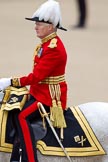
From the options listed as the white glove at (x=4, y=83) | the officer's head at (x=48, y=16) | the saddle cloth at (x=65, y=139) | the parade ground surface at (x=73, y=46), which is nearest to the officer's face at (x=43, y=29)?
the officer's head at (x=48, y=16)

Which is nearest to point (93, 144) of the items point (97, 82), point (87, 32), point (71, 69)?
point (97, 82)

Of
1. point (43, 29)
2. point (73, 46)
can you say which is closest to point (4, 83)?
point (43, 29)

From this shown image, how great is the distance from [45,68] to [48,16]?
30 centimetres

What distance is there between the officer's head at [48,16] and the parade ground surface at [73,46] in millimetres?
3438

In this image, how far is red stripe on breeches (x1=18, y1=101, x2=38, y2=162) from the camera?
12.7 feet

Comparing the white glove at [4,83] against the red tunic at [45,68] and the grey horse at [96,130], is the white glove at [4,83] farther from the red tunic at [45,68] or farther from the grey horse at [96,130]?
the grey horse at [96,130]

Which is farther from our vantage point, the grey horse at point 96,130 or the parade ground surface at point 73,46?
the parade ground surface at point 73,46

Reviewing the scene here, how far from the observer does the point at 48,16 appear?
3.88 meters

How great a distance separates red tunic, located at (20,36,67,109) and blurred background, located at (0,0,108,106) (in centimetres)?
337

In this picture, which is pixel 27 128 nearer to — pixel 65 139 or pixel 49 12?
pixel 65 139

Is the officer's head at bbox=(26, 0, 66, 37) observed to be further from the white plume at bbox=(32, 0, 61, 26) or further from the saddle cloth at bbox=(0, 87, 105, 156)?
the saddle cloth at bbox=(0, 87, 105, 156)

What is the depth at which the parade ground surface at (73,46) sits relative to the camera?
8.31 meters

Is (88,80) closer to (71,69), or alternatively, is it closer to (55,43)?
(71,69)

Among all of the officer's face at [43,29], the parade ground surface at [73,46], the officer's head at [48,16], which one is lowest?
the parade ground surface at [73,46]
